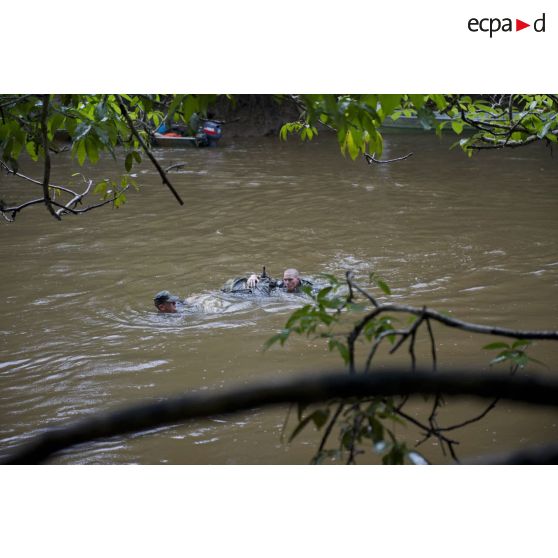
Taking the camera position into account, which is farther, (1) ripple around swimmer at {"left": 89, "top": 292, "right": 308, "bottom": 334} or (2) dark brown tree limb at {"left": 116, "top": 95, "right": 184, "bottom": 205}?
(1) ripple around swimmer at {"left": 89, "top": 292, "right": 308, "bottom": 334}

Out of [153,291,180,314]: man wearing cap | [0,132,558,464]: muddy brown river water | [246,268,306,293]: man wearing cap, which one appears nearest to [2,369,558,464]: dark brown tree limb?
[0,132,558,464]: muddy brown river water

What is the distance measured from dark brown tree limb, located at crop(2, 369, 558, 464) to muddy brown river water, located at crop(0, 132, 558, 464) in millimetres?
905

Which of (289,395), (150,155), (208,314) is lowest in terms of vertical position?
(208,314)

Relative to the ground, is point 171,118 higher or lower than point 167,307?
higher

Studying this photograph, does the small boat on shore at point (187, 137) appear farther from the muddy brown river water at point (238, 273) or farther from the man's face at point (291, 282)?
the man's face at point (291, 282)

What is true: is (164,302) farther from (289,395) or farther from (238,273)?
(289,395)

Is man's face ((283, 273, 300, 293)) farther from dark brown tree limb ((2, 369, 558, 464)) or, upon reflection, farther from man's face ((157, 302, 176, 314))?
dark brown tree limb ((2, 369, 558, 464))

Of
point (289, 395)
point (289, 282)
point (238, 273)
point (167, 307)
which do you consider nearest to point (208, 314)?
point (167, 307)

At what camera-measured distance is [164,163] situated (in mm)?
17797

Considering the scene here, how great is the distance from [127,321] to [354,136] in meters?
5.24

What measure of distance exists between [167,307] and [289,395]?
6738mm

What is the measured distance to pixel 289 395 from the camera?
0.92 meters

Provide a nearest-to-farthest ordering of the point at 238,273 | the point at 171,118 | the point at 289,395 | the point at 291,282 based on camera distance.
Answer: the point at 289,395 → the point at 171,118 → the point at 291,282 → the point at 238,273

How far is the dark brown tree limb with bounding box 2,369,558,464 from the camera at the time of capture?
0.90 meters
